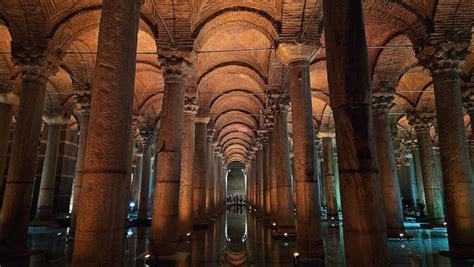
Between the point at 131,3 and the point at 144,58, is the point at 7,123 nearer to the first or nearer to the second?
the point at 144,58

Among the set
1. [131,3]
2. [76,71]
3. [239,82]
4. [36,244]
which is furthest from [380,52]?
[36,244]

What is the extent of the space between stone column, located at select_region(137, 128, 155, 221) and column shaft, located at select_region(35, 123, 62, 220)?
13.5 ft

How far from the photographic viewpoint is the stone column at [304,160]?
23.4 feet

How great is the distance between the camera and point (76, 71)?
39.5 feet

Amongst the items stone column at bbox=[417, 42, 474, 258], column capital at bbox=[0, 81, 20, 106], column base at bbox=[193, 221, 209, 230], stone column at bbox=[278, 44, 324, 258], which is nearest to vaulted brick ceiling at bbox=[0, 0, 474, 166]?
column capital at bbox=[0, 81, 20, 106]

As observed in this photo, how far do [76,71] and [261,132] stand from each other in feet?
33.2

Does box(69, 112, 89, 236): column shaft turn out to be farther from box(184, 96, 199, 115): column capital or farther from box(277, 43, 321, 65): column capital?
box(277, 43, 321, 65): column capital

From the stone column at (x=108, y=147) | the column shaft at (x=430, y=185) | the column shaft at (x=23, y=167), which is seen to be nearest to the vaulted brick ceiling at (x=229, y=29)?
the column shaft at (x=23, y=167)

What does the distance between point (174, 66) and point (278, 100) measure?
4736 millimetres

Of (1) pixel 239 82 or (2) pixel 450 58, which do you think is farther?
(1) pixel 239 82

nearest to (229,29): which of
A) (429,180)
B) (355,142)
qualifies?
(355,142)

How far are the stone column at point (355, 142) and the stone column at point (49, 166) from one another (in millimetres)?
14079

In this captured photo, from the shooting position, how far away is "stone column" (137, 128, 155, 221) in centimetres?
1634

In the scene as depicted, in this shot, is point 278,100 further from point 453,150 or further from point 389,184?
point 453,150
